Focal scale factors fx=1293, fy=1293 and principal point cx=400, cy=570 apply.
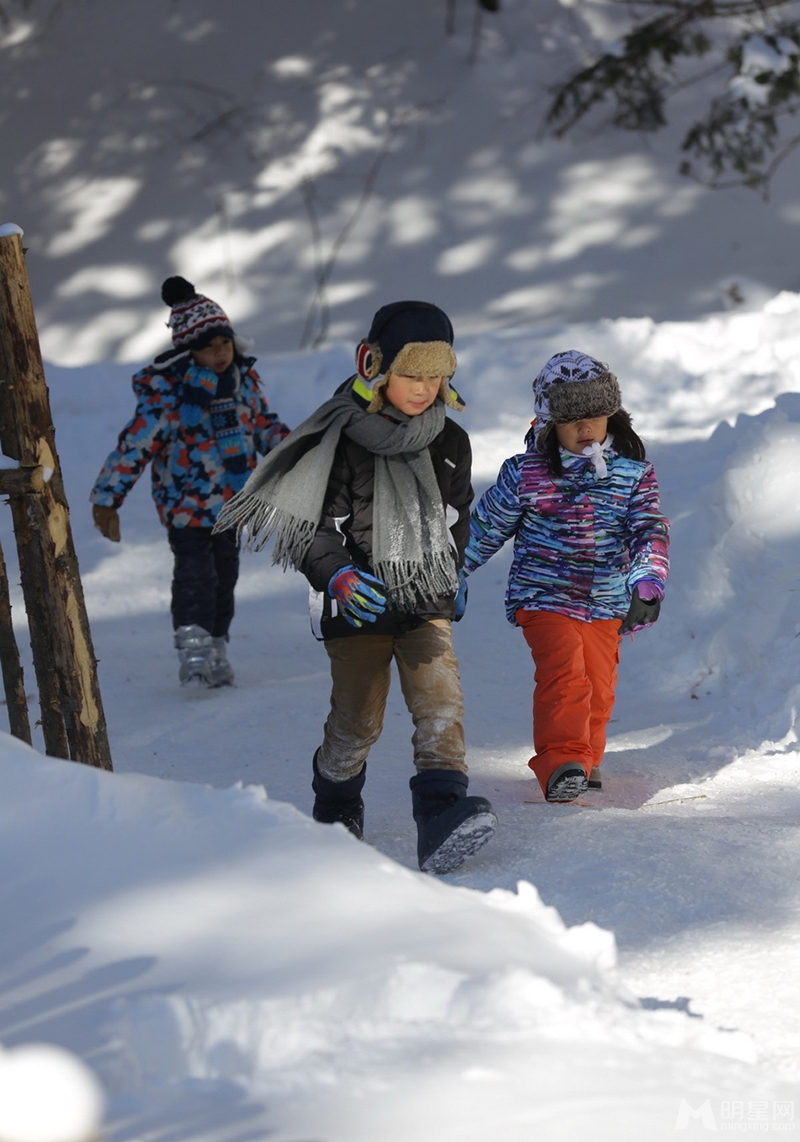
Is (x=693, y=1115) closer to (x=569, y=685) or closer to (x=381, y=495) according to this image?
(x=381, y=495)

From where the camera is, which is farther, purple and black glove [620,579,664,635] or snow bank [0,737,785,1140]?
purple and black glove [620,579,664,635]

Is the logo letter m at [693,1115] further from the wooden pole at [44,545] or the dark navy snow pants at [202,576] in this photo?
the dark navy snow pants at [202,576]

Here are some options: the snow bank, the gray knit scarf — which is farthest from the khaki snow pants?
the snow bank

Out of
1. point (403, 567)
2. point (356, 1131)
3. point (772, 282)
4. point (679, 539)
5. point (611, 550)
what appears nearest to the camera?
point (356, 1131)

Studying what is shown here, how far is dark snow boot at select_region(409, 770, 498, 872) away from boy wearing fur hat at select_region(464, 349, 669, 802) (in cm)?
69

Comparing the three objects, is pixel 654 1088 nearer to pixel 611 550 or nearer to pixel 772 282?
pixel 611 550

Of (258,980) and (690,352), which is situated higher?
(690,352)

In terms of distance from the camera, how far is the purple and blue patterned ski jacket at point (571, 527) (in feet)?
14.2

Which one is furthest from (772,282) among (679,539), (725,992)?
(725,992)

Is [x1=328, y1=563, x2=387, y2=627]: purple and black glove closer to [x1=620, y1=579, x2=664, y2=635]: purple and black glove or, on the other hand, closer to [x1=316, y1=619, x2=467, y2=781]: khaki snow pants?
[x1=316, y1=619, x2=467, y2=781]: khaki snow pants

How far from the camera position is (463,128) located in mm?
15969

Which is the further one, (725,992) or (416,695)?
(416,695)

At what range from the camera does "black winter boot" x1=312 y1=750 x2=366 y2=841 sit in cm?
387

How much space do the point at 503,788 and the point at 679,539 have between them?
265cm
